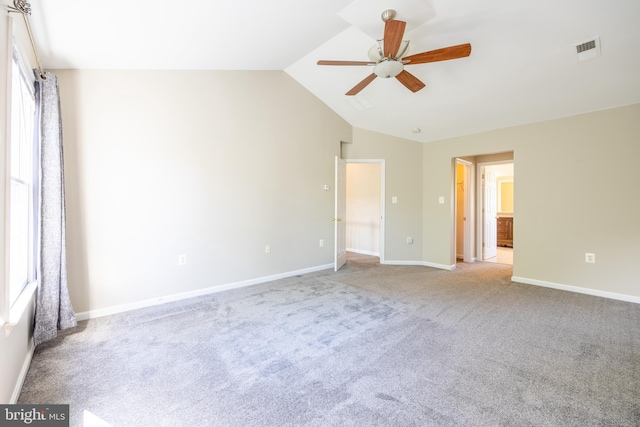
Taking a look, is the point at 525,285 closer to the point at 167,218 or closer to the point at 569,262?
the point at 569,262

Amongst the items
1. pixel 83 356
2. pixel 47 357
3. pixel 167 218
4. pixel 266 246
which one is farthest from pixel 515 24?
pixel 47 357

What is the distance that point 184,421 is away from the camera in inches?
59.6

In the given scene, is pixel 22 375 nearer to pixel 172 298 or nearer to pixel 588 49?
pixel 172 298

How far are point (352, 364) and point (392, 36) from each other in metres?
2.63

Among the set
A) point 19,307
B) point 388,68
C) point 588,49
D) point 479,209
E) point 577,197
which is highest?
point 588,49

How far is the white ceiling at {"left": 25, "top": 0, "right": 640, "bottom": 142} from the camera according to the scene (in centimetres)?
235

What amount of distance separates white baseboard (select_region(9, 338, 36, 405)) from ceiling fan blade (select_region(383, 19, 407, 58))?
355 centimetres

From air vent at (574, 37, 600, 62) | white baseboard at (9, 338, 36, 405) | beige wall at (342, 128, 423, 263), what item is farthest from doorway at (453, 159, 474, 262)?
white baseboard at (9, 338, 36, 405)

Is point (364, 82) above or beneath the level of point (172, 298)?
above

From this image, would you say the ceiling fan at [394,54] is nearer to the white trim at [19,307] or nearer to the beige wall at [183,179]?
the beige wall at [183,179]

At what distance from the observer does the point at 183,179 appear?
3.42 m

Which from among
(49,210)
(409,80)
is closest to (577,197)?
(409,80)

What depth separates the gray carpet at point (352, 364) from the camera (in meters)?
1.58

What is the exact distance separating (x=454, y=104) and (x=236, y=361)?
4204mm
